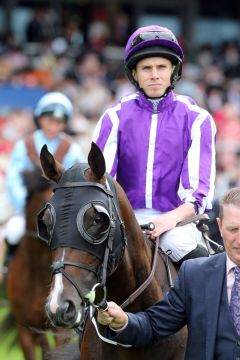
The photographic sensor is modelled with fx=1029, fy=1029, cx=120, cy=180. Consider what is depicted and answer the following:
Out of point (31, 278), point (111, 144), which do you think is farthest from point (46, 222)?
point (31, 278)

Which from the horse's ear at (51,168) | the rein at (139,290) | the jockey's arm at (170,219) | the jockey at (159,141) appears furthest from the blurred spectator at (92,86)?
the horse's ear at (51,168)

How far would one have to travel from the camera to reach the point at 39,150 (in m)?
9.17

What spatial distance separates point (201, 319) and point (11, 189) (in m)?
5.18

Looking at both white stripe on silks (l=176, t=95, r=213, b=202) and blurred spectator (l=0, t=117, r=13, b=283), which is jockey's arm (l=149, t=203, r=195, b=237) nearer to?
white stripe on silks (l=176, t=95, r=213, b=202)

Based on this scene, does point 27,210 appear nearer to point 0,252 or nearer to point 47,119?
point 47,119

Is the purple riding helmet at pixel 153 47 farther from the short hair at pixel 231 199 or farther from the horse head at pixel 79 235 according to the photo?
the short hair at pixel 231 199

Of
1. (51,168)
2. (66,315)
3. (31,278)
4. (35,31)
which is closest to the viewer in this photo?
(66,315)

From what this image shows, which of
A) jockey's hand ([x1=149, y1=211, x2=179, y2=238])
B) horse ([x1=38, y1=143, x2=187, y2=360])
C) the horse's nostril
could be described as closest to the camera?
the horse's nostril

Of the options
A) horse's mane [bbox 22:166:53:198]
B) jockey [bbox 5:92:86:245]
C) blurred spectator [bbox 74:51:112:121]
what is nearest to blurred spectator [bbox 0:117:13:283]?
jockey [bbox 5:92:86:245]

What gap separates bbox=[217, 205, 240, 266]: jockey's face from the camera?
418 centimetres

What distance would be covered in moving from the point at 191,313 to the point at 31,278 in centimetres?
396

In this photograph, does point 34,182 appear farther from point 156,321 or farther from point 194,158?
point 156,321

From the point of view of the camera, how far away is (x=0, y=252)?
10.6m

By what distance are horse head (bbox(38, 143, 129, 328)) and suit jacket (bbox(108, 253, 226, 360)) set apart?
27 centimetres
